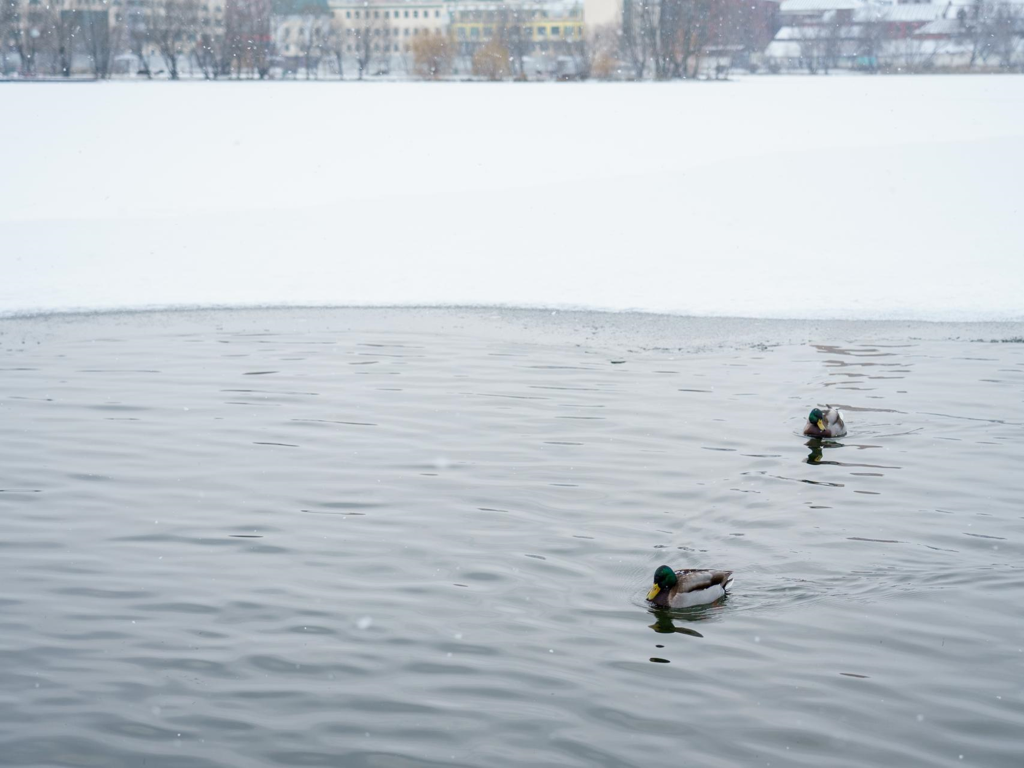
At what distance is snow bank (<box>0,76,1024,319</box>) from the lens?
15.8 m

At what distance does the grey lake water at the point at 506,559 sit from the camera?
5.26 meters

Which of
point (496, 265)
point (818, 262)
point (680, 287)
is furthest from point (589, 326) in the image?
point (818, 262)

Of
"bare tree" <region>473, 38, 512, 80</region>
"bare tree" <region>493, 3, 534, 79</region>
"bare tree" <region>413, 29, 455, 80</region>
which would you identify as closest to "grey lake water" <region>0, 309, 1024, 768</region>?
"bare tree" <region>473, 38, 512, 80</region>

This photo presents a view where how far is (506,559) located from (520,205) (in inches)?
574

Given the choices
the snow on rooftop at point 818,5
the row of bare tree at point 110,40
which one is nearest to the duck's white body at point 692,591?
the row of bare tree at point 110,40

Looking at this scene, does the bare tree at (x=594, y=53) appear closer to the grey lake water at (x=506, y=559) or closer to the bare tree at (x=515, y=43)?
the bare tree at (x=515, y=43)

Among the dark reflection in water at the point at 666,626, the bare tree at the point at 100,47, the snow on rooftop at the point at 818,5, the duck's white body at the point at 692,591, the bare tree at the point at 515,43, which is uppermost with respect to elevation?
the snow on rooftop at the point at 818,5

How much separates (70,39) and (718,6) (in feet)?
118

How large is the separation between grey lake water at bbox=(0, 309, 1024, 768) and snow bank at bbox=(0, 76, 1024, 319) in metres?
3.71

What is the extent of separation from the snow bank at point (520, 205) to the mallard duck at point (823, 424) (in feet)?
17.4

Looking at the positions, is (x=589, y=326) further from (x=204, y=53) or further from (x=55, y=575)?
(x=204, y=53)

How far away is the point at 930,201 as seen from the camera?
20.5 meters

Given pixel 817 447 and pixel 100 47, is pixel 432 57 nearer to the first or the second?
pixel 100 47

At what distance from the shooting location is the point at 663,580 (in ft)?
20.9
